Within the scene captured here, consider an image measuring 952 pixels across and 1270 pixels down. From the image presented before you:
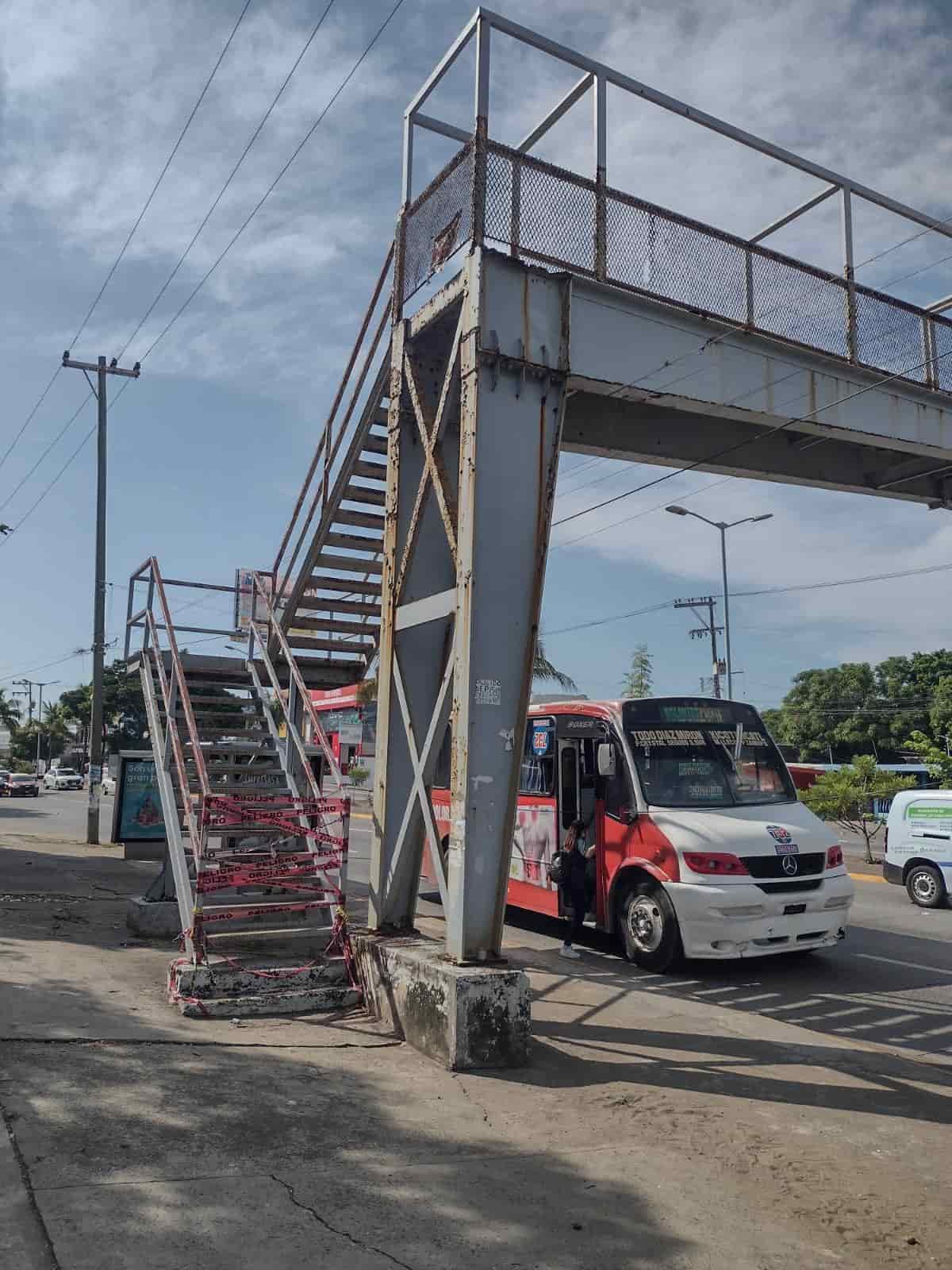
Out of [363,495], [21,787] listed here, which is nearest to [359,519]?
[363,495]

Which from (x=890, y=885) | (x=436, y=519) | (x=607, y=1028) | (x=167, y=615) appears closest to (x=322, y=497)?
(x=167, y=615)

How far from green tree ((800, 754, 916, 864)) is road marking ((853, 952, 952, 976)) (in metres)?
9.94

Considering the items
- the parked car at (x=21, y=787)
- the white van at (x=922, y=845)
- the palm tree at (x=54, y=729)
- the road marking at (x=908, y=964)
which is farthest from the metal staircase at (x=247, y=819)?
the palm tree at (x=54, y=729)

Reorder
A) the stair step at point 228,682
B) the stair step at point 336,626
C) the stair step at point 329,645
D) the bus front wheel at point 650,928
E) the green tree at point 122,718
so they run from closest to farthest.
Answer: the bus front wheel at point 650,928 → the stair step at point 228,682 → the stair step at point 336,626 → the stair step at point 329,645 → the green tree at point 122,718

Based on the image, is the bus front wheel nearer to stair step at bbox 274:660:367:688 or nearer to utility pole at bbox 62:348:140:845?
stair step at bbox 274:660:367:688

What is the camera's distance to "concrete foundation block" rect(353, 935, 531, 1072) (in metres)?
6.06

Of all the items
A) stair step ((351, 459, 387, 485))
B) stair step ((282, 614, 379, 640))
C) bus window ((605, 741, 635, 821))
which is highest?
stair step ((351, 459, 387, 485))

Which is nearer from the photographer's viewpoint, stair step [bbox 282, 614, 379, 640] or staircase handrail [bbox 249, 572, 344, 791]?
staircase handrail [bbox 249, 572, 344, 791]

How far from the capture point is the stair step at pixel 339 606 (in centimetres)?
1166

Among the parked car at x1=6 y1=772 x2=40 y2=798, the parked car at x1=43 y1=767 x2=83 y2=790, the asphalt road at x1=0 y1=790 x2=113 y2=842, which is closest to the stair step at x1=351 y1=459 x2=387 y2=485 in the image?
the asphalt road at x1=0 y1=790 x2=113 y2=842

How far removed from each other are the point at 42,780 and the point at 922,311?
264ft

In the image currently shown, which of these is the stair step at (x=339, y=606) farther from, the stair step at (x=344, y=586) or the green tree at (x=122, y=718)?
the green tree at (x=122, y=718)

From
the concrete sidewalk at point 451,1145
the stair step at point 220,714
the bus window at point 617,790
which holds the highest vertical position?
the stair step at point 220,714

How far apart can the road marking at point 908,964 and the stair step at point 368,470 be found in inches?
276
